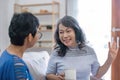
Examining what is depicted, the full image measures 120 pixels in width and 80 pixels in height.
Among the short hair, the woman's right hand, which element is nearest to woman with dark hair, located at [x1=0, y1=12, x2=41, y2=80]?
the short hair

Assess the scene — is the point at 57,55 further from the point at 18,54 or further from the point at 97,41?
the point at 97,41

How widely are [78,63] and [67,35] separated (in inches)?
9.2

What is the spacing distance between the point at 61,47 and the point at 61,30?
0.14 metres

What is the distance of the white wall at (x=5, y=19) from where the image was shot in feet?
16.1

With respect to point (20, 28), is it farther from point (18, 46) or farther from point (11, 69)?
point (11, 69)

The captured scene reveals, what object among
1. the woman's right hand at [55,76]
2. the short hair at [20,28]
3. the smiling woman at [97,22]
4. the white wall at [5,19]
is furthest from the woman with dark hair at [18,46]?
the white wall at [5,19]

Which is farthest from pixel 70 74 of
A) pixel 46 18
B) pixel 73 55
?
pixel 46 18

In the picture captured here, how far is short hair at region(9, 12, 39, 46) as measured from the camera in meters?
1.14

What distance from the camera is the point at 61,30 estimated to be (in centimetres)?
183

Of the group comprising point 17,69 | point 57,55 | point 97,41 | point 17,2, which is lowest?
point 97,41

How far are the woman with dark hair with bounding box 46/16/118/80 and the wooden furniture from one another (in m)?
2.63

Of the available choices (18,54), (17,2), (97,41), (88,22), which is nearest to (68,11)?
(88,22)

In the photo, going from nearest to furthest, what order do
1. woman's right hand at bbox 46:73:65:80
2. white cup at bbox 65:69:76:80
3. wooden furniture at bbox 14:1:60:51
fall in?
1. white cup at bbox 65:69:76:80
2. woman's right hand at bbox 46:73:65:80
3. wooden furniture at bbox 14:1:60:51

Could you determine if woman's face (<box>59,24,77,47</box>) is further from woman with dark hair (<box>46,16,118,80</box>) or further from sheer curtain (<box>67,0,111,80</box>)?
sheer curtain (<box>67,0,111,80</box>)
